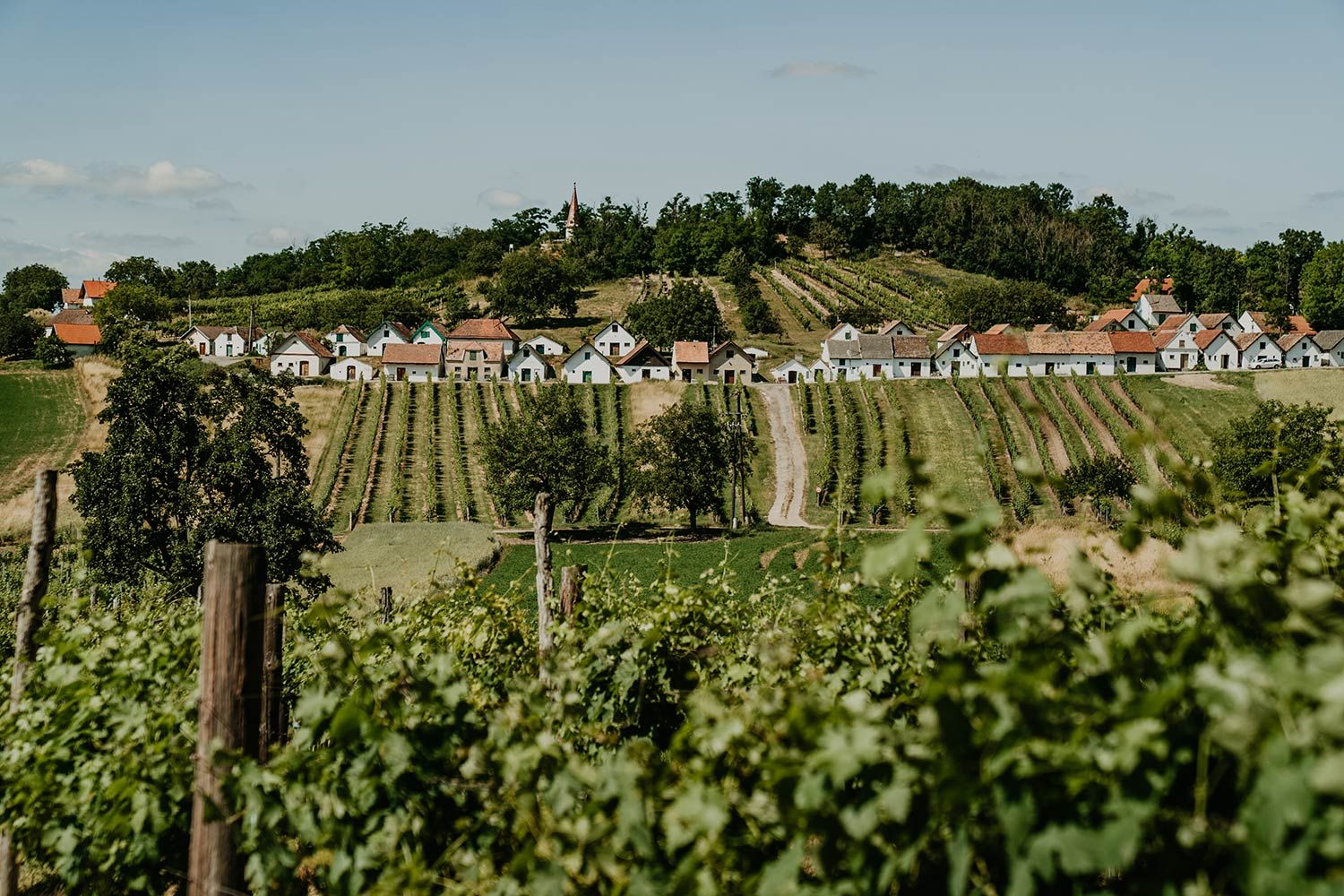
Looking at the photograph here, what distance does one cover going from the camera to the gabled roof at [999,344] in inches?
3115

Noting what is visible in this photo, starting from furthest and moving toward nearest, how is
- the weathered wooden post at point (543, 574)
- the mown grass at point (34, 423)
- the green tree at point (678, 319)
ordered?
the green tree at point (678, 319) → the mown grass at point (34, 423) → the weathered wooden post at point (543, 574)

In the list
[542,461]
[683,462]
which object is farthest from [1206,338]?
[542,461]

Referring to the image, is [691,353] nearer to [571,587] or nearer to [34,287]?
[571,587]

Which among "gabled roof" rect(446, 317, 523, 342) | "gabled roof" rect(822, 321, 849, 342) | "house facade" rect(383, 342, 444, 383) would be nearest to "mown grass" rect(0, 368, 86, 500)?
"house facade" rect(383, 342, 444, 383)

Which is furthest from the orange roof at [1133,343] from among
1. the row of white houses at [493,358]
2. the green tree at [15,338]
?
the green tree at [15,338]

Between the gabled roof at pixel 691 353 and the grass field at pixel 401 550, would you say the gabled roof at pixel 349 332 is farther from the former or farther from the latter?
the grass field at pixel 401 550

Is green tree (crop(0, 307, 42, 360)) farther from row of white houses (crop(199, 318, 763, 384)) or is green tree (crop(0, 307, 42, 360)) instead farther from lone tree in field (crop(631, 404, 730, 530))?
lone tree in field (crop(631, 404, 730, 530))

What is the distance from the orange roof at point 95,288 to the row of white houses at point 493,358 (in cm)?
6378

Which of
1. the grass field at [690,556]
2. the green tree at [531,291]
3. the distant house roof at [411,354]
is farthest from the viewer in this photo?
the green tree at [531,291]

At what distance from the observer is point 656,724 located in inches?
235

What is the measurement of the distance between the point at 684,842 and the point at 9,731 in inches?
182

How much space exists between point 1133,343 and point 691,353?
112 ft

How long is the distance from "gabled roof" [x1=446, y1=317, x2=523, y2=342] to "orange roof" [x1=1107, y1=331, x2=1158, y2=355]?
48.3m

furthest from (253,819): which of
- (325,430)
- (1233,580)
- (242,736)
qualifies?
(325,430)
